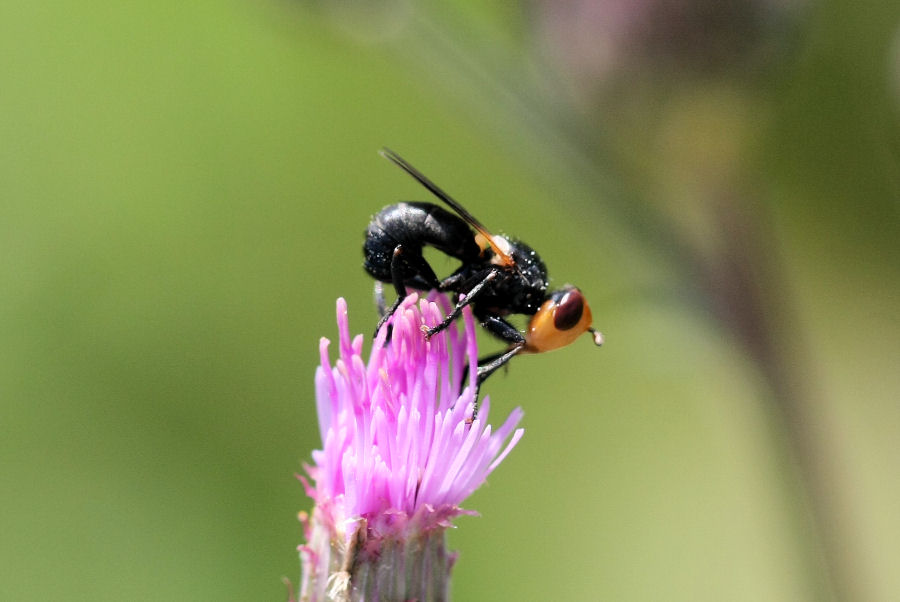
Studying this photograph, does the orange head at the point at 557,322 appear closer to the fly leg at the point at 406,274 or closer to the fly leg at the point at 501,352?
the fly leg at the point at 501,352

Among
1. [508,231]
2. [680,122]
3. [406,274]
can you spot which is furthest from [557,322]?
[508,231]

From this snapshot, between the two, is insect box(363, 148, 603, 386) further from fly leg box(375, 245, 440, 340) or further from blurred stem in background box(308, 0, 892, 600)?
blurred stem in background box(308, 0, 892, 600)

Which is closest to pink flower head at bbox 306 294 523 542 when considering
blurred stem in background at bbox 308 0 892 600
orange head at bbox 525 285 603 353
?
orange head at bbox 525 285 603 353

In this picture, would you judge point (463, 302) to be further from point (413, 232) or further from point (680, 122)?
point (680, 122)

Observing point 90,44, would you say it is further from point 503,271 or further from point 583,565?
point 503,271

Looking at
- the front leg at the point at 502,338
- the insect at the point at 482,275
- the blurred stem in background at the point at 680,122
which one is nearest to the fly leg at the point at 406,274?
the insect at the point at 482,275

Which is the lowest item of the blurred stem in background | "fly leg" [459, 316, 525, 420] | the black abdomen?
"fly leg" [459, 316, 525, 420]
